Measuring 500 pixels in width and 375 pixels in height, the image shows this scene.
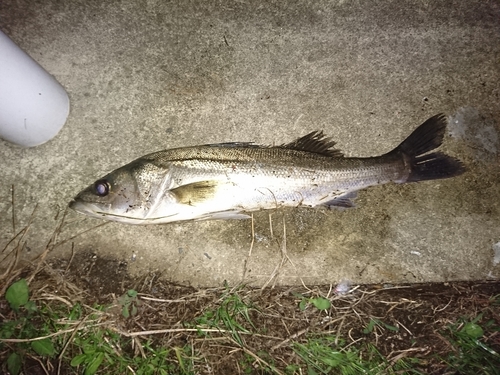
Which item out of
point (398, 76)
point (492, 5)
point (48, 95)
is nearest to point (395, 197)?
point (398, 76)

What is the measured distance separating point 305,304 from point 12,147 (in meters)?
3.68

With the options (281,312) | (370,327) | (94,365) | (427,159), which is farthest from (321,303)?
(94,365)

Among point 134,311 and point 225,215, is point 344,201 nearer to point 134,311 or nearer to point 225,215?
point 225,215

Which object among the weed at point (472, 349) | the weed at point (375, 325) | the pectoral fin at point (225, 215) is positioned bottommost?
the weed at point (472, 349)

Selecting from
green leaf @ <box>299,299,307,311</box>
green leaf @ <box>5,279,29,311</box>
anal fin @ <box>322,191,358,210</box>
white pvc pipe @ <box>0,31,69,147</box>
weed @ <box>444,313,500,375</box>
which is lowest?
weed @ <box>444,313,500,375</box>

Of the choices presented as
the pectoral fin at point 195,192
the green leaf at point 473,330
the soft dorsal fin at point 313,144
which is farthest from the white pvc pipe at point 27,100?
the green leaf at point 473,330

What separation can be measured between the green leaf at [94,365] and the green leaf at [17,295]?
0.90 metres

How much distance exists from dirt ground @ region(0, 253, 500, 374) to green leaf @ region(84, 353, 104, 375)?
28 centimetres

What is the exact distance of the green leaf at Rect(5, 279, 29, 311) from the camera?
9.87 ft

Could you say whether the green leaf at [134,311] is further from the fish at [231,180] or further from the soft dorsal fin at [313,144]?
the soft dorsal fin at [313,144]

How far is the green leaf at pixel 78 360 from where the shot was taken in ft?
9.46

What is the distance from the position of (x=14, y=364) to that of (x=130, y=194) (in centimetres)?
194

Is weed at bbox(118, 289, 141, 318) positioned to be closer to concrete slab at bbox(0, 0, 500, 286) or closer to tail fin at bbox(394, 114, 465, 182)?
concrete slab at bbox(0, 0, 500, 286)

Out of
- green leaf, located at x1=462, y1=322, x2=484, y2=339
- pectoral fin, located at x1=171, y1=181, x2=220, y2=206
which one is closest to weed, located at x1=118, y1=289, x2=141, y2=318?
pectoral fin, located at x1=171, y1=181, x2=220, y2=206
